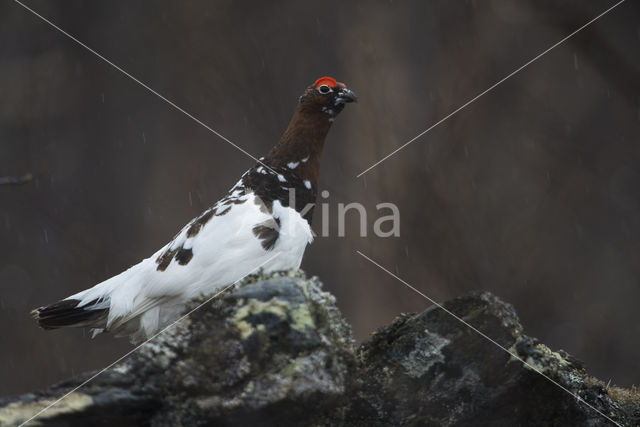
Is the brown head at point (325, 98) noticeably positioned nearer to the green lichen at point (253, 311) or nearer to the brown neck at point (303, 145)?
the brown neck at point (303, 145)

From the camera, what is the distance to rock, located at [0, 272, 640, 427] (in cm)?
119

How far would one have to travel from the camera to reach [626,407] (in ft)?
5.19

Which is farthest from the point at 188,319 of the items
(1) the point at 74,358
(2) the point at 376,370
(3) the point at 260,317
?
(1) the point at 74,358

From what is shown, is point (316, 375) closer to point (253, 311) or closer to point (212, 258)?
point (253, 311)

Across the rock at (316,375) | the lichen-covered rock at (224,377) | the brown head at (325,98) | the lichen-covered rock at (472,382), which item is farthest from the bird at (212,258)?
the lichen-covered rock at (472,382)

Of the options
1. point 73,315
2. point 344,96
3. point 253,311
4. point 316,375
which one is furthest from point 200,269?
point 344,96

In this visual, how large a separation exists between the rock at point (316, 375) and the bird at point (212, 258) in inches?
12.8

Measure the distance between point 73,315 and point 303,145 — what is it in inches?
35.3

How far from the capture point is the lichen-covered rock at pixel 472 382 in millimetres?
1336

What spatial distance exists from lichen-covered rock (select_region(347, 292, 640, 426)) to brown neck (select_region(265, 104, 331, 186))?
2.80 feet

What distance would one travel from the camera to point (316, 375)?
1.25 metres

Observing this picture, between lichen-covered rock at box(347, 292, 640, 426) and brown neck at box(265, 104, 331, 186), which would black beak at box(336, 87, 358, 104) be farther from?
lichen-covered rock at box(347, 292, 640, 426)

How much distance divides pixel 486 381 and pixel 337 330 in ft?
1.08

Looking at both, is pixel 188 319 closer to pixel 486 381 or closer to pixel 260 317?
pixel 260 317
